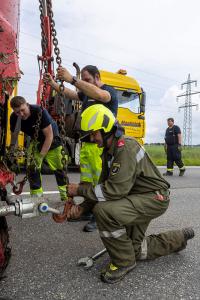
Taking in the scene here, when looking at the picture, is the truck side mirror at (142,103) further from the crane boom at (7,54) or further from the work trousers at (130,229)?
A: the crane boom at (7,54)

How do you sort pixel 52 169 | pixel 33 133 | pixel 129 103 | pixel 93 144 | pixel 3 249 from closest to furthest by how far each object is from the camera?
pixel 3 249
pixel 93 144
pixel 33 133
pixel 52 169
pixel 129 103

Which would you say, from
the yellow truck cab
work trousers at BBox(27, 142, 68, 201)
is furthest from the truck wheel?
the yellow truck cab

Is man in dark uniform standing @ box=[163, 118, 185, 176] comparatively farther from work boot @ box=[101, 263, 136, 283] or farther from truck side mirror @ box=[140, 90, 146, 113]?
work boot @ box=[101, 263, 136, 283]

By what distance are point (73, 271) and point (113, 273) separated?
32 centimetres

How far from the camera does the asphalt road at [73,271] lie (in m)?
2.24

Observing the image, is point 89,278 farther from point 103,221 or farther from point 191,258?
point 191,258

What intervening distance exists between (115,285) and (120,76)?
753cm

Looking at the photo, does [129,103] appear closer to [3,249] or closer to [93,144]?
[93,144]

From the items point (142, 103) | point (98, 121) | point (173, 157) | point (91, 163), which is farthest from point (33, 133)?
point (173, 157)

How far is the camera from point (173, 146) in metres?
9.62

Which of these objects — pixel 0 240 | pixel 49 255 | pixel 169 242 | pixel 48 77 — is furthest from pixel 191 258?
pixel 48 77

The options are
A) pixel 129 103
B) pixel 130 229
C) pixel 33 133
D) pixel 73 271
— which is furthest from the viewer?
pixel 129 103

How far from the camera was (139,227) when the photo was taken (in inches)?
108

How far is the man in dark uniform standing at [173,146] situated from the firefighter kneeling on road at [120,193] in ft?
22.5
